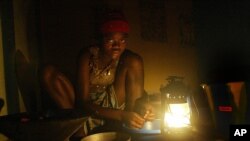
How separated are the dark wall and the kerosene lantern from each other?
205 cm

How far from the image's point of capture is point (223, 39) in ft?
14.2

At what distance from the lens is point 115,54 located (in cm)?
316

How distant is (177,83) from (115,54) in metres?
1.10

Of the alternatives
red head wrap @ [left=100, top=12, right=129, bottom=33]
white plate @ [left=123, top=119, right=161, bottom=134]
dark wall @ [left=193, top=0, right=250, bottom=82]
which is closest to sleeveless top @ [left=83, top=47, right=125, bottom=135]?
red head wrap @ [left=100, top=12, right=129, bottom=33]

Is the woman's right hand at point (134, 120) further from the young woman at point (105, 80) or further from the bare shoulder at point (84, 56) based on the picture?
the bare shoulder at point (84, 56)

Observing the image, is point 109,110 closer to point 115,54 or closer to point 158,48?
point 115,54

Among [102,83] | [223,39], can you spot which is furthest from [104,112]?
[223,39]

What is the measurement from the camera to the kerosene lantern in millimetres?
2238

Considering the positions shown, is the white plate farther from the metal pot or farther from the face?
the face

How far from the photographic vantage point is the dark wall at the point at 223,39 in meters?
4.11

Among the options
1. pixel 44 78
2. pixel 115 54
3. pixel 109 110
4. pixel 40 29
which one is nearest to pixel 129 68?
pixel 115 54

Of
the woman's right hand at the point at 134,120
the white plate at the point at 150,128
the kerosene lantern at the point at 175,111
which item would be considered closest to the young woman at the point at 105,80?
the woman's right hand at the point at 134,120

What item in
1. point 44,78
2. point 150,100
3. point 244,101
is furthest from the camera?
point 244,101

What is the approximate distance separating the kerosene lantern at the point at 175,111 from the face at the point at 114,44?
0.90m
